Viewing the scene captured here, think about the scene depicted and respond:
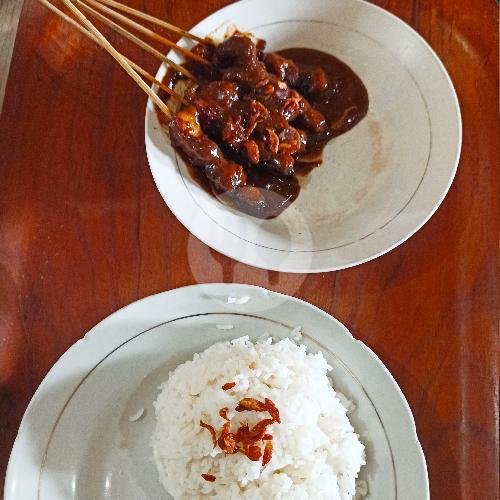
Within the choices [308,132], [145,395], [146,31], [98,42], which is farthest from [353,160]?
[145,395]

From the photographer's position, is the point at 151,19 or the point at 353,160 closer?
the point at 151,19

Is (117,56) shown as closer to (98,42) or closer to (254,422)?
(98,42)

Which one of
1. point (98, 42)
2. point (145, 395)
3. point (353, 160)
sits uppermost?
point (98, 42)

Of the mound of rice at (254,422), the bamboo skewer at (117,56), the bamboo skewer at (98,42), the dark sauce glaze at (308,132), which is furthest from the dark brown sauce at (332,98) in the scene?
the mound of rice at (254,422)

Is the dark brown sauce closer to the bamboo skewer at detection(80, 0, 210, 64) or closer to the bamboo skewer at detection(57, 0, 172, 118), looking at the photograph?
the bamboo skewer at detection(80, 0, 210, 64)

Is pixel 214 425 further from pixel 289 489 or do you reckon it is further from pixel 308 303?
pixel 308 303

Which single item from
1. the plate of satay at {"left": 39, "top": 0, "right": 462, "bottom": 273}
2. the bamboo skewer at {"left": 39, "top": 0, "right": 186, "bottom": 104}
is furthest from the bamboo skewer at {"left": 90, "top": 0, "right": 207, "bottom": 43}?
the bamboo skewer at {"left": 39, "top": 0, "right": 186, "bottom": 104}
